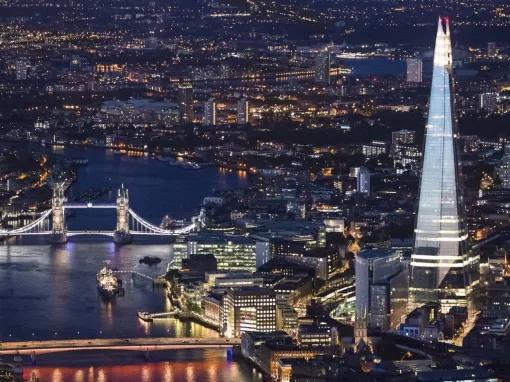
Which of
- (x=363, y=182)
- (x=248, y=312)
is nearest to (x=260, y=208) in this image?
(x=363, y=182)

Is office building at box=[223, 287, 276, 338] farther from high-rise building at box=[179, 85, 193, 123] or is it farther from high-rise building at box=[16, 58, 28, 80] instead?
high-rise building at box=[16, 58, 28, 80]

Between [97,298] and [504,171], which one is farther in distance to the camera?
[504,171]

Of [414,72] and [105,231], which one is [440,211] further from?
[414,72]

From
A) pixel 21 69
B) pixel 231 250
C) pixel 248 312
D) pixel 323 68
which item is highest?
pixel 323 68

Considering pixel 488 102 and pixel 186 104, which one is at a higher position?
pixel 488 102

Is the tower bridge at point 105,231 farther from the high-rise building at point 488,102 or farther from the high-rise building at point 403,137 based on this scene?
the high-rise building at point 488,102

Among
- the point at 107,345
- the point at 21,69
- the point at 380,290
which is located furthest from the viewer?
the point at 21,69

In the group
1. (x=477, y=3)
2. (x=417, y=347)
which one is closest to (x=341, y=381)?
(x=417, y=347)

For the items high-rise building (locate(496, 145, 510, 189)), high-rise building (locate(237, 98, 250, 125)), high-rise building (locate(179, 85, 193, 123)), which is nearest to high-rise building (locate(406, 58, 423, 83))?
high-rise building (locate(179, 85, 193, 123))
